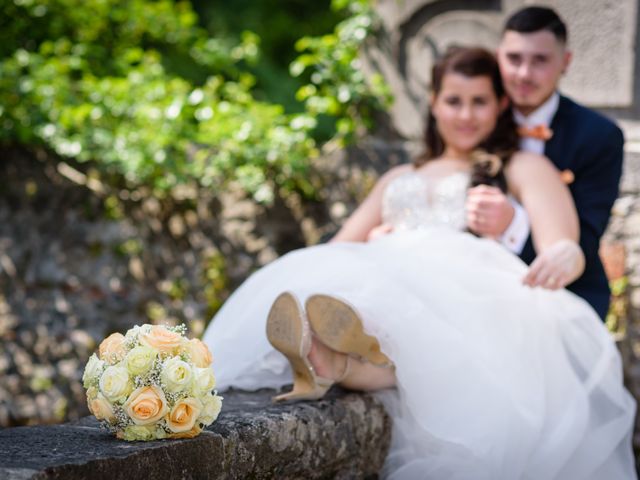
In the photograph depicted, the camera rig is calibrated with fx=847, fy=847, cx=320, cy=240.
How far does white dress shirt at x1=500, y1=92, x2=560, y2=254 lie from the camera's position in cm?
286

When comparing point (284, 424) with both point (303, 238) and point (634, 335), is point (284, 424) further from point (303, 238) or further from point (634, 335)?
point (303, 238)

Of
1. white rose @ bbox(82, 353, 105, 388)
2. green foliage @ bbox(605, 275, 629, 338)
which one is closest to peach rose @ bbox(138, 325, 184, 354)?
white rose @ bbox(82, 353, 105, 388)

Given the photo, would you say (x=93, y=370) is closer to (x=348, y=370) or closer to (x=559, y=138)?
(x=348, y=370)

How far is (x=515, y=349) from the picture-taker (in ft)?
7.86

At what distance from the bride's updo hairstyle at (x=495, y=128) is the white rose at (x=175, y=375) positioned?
1563 mm

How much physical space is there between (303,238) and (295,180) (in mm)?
301

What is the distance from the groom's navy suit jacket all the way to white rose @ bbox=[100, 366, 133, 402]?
5.76 feet

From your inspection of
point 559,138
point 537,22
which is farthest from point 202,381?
point 537,22

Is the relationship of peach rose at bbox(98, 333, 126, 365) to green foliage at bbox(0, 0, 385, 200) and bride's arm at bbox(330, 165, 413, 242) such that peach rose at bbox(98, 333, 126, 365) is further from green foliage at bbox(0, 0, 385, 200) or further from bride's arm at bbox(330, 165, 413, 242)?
green foliage at bbox(0, 0, 385, 200)

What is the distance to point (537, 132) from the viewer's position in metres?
2.99

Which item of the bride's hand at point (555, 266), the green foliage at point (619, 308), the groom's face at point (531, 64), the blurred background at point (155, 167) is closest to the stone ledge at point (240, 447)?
the bride's hand at point (555, 266)

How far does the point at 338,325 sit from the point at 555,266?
30.8 inches

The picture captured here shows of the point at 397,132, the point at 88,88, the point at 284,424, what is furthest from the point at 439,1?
the point at 284,424

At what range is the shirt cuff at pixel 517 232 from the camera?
2.85 metres
